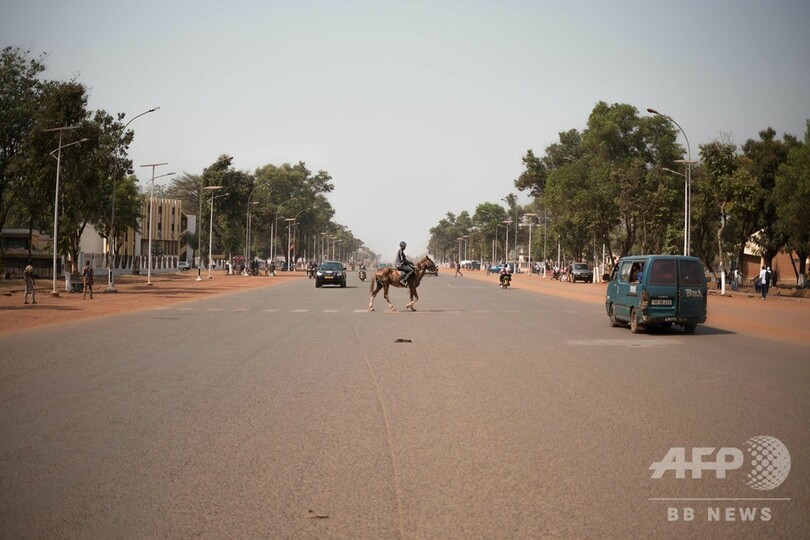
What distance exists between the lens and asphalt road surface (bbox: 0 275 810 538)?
516cm

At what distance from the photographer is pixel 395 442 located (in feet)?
24.0

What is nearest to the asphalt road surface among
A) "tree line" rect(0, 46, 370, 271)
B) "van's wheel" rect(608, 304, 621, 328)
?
"van's wheel" rect(608, 304, 621, 328)

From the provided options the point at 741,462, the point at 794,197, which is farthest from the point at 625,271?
the point at 794,197

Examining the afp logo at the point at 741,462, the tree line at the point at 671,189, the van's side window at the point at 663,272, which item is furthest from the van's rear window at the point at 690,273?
the tree line at the point at 671,189

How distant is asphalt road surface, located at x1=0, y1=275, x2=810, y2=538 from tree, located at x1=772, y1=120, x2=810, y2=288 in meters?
33.5

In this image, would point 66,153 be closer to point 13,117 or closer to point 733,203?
point 13,117

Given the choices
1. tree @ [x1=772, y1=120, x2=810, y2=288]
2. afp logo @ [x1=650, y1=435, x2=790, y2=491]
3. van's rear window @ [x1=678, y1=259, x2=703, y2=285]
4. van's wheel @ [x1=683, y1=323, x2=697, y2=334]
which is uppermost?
tree @ [x1=772, y1=120, x2=810, y2=288]

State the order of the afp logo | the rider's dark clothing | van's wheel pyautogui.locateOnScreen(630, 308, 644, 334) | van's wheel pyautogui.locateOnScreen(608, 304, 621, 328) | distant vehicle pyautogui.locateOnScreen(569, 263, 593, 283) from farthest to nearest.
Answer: distant vehicle pyautogui.locateOnScreen(569, 263, 593, 283) < the rider's dark clothing < van's wheel pyautogui.locateOnScreen(608, 304, 621, 328) < van's wheel pyautogui.locateOnScreen(630, 308, 644, 334) < the afp logo

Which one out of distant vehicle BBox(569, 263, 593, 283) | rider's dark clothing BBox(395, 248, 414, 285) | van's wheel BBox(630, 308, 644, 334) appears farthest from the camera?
distant vehicle BBox(569, 263, 593, 283)

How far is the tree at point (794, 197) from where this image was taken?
146ft

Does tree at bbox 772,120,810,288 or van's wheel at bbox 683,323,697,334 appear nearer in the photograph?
van's wheel at bbox 683,323,697,334

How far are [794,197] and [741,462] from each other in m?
43.9

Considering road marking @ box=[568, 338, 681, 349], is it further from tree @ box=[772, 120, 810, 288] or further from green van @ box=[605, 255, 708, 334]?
tree @ box=[772, 120, 810, 288]

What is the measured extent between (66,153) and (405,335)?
30365 mm
